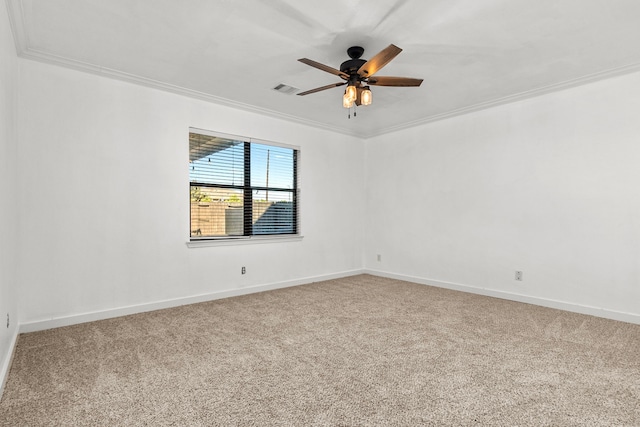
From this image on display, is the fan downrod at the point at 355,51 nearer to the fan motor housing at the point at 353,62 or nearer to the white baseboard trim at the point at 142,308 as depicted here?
the fan motor housing at the point at 353,62

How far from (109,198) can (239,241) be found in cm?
161

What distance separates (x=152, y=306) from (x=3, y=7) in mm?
2878

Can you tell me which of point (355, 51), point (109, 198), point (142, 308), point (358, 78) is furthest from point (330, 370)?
point (109, 198)

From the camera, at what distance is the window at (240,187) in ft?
14.0

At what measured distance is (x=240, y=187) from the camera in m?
4.62

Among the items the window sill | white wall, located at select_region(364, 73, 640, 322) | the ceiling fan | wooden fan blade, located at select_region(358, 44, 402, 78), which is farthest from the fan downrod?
the window sill

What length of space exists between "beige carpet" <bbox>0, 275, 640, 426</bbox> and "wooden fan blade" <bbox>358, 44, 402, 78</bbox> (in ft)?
7.37

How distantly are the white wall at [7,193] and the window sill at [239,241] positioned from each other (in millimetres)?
1660

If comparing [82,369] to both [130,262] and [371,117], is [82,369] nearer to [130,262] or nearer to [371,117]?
[130,262]

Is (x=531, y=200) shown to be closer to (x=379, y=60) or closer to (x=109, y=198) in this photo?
(x=379, y=60)

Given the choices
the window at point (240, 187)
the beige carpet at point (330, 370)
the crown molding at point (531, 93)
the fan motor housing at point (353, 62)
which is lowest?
the beige carpet at point (330, 370)

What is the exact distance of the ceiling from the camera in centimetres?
242

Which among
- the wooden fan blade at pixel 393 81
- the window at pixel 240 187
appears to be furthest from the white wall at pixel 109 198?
the wooden fan blade at pixel 393 81

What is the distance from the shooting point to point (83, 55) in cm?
311
